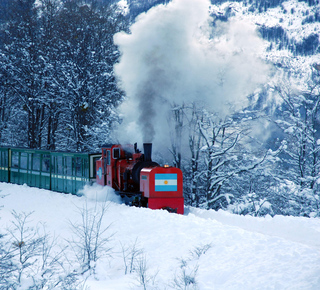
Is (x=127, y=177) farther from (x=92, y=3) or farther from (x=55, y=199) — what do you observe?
(x=92, y=3)

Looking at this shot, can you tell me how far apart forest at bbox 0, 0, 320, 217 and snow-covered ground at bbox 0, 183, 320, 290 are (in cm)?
624

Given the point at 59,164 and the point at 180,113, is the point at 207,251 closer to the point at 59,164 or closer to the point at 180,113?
the point at 59,164

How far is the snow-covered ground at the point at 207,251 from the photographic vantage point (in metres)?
6.43

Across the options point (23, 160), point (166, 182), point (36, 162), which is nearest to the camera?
point (166, 182)

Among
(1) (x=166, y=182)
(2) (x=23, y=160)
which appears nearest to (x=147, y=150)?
(1) (x=166, y=182)

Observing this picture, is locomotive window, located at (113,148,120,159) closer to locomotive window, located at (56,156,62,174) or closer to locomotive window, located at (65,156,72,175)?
locomotive window, located at (65,156,72,175)

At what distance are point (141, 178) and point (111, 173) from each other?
207 centimetres

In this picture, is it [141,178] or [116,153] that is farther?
[116,153]

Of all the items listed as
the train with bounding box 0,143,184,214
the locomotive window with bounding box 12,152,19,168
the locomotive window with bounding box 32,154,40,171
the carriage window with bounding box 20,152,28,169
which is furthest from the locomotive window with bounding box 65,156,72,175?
the locomotive window with bounding box 12,152,19,168

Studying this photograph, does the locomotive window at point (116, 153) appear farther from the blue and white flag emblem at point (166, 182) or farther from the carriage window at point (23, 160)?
the carriage window at point (23, 160)

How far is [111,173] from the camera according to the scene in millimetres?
14719

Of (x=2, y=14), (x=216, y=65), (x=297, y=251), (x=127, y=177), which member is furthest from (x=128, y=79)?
(x=2, y=14)

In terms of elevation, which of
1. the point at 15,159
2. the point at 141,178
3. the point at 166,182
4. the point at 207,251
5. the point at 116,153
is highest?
the point at 116,153

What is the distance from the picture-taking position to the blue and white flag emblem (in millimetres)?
12570
